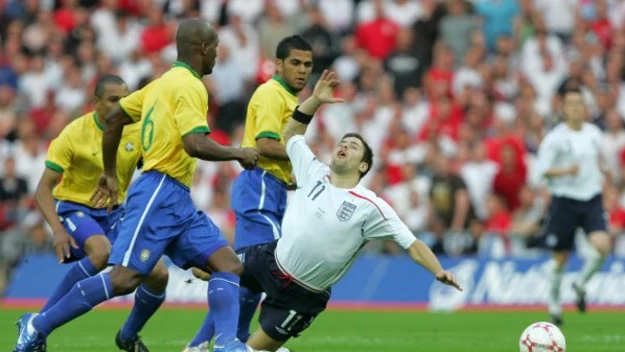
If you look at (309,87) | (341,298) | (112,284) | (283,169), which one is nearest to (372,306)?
(341,298)

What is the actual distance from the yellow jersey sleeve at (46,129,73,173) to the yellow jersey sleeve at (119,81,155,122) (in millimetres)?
2142

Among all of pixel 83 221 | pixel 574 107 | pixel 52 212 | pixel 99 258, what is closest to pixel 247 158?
pixel 52 212

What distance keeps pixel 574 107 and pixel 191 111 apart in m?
8.35

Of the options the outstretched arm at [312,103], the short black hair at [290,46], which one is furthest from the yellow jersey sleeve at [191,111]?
the short black hair at [290,46]

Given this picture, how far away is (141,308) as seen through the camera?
12359 mm

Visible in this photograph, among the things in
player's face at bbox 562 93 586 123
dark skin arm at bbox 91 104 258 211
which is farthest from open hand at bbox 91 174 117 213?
player's face at bbox 562 93 586 123

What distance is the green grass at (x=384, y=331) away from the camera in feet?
45.8

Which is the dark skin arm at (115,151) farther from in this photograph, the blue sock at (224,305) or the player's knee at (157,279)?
the blue sock at (224,305)

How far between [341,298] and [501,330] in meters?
5.64

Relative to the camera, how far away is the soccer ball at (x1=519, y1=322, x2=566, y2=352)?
38.5ft

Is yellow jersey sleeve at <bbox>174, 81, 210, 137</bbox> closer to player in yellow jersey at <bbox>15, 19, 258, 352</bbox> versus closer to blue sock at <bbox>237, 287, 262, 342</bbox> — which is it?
player in yellow jersey at <bbox>15, 19, 258, 352</bbox>

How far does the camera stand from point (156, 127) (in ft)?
36.2

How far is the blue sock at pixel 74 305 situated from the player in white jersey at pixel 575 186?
27.2 ft

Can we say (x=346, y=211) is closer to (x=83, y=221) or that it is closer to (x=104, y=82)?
(x=104, y=82)
